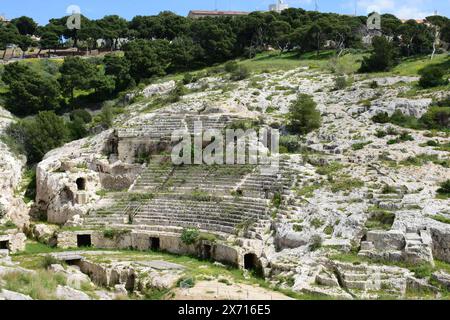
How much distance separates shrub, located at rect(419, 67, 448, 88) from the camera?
39.8 meters

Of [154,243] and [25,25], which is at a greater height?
[25,25]

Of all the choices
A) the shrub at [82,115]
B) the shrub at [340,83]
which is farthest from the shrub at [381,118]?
the shrub at [82,115]

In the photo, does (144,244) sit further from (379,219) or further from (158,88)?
(158,88)

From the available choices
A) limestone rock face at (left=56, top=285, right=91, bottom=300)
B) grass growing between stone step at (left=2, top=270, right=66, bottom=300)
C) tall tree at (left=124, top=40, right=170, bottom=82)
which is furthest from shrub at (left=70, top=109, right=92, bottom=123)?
limestone rock face at (left=56, top=285, right=91, bottom=300)

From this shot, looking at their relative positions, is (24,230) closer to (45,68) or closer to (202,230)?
(202,230)

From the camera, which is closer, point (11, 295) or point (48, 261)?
point (11, 295)

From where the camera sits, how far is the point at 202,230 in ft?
91.3

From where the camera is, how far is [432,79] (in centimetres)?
3981

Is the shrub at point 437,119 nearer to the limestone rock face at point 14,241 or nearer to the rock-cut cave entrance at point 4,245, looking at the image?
the limestone rock face at point 14,241

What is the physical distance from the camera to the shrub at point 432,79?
131 ft

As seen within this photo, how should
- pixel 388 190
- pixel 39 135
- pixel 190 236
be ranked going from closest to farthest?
pixel 388 190 < pixel 190 236 < pixel 39 135

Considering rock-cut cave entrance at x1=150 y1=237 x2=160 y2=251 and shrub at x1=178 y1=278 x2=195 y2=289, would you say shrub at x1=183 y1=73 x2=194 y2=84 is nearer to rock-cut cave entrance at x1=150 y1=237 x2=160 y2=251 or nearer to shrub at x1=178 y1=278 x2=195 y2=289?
rock-cut cave entrance at x1=150 y1=237 x2=160 y2=251
